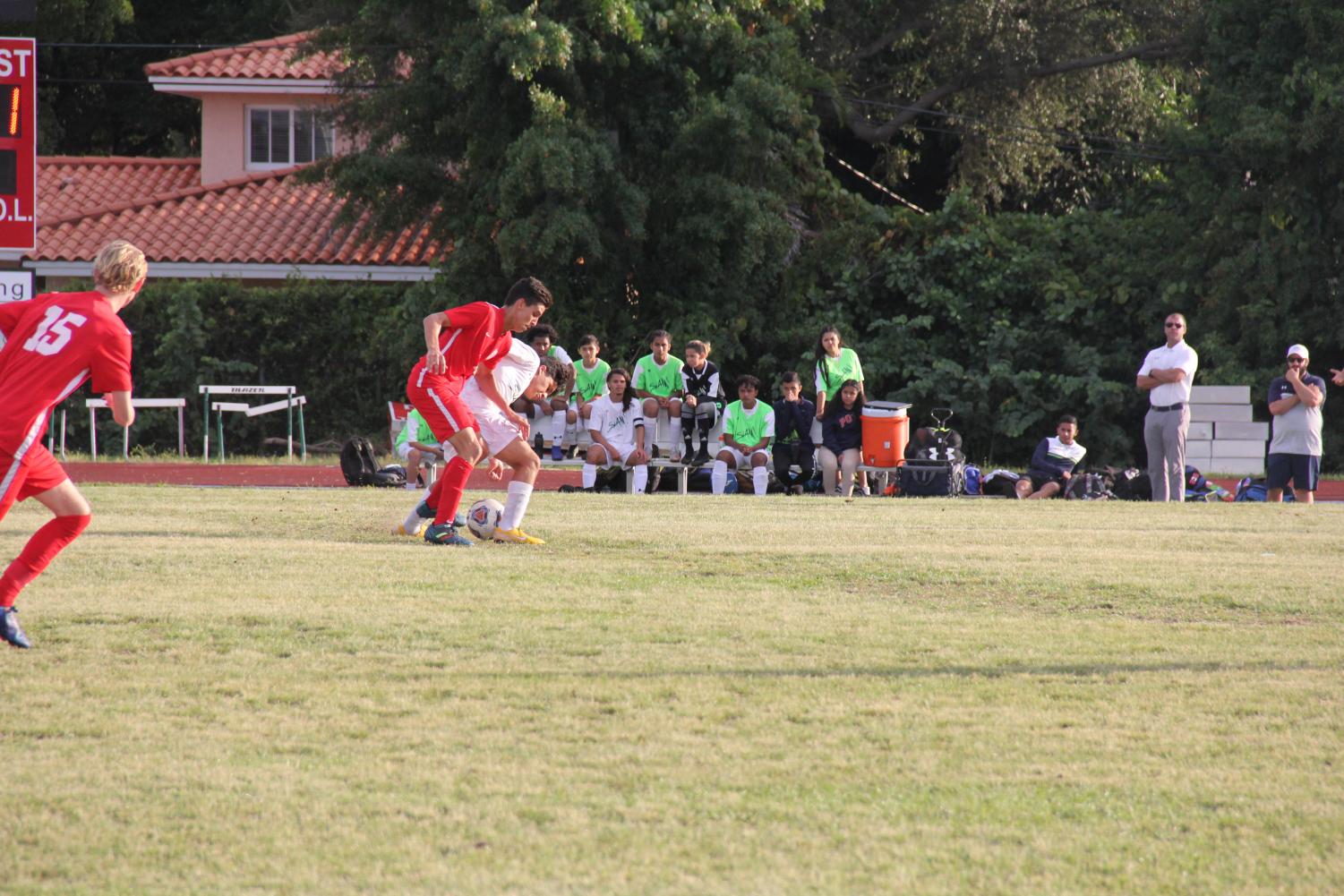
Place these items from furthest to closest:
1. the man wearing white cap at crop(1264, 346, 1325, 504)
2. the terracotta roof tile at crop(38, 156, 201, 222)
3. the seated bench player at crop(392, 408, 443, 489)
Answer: the terracotta roof tile at crop(38, 156, 201, 222) → the seated bench player at crop(392, 408, 443, 489) → the man wearing white cap at crop(1264, 346, 1325, 504)

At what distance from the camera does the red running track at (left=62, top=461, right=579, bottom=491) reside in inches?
720

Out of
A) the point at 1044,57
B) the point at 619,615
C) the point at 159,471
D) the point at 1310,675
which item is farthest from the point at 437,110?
the point at 1310,675

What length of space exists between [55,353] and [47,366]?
0.21 ft

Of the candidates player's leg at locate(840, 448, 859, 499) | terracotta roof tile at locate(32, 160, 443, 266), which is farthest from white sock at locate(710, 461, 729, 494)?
terracotta roof tile at locate(32, 160, 443, 266)

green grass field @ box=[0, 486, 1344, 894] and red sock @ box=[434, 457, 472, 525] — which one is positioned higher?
red sock @ box=[434, 457, 472, 525]

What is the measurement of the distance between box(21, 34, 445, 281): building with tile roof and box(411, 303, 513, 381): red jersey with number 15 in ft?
51.6

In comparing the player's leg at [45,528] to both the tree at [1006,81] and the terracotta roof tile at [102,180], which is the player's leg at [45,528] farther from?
the terracotta roof tile at [102,180]

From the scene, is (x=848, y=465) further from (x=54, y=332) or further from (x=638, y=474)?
(x=54, y=332)

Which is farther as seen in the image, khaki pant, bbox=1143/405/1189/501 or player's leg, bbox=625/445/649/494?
player's leg, bbox=625/445/649/494

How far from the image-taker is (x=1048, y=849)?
4.30 meters

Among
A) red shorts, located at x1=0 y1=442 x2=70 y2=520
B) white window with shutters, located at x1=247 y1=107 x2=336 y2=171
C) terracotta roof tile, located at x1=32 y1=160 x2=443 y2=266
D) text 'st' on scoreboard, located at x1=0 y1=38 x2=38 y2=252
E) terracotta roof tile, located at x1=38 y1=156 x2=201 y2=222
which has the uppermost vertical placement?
white window with shutters, located at x1=247 y1=107 x2=336 y2=171

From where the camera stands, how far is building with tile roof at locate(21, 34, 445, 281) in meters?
28.3

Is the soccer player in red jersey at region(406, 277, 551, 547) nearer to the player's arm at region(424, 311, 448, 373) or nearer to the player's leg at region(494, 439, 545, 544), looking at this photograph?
the player's arm at region(424, 311, 448, 373)

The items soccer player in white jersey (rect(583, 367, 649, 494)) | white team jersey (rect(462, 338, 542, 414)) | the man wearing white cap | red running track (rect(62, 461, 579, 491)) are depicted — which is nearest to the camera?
white team jersey (rect(462, 338, 542, 414))
